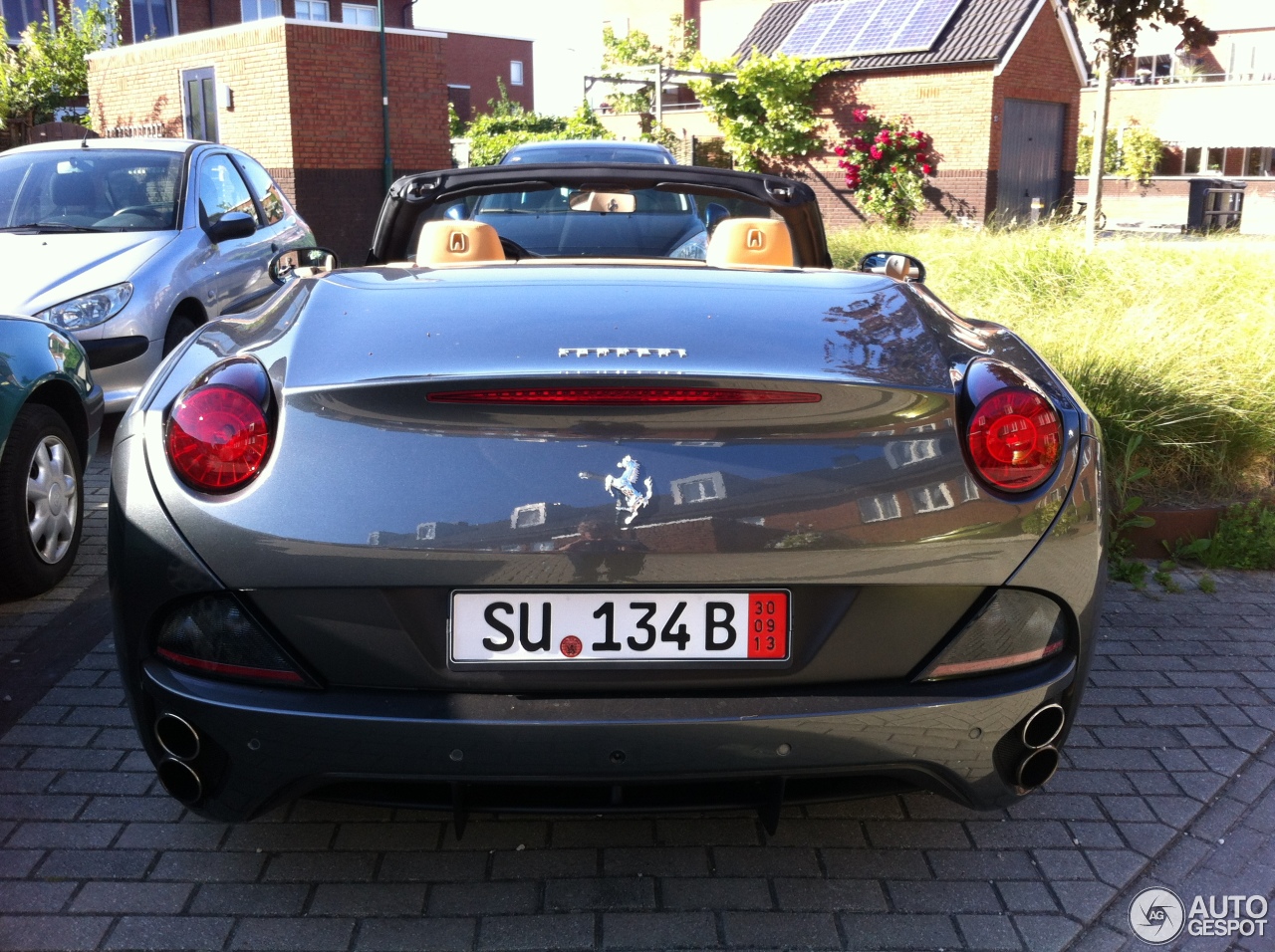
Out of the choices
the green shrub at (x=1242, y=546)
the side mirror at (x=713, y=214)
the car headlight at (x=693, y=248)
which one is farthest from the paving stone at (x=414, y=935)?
the green shrub at (x=1242, y=546)

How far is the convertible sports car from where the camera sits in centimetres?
219

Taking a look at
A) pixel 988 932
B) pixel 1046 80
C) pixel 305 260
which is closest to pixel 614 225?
pixel 305 260

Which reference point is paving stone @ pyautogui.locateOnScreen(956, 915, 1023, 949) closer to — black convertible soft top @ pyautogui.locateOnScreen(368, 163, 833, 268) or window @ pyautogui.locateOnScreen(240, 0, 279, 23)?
black convertible soft top @ pyautogui.locateOnScreen(368, 163, 833, 268)

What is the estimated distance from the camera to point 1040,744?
7.92 feet

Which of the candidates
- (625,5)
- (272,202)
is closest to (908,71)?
(272,202)

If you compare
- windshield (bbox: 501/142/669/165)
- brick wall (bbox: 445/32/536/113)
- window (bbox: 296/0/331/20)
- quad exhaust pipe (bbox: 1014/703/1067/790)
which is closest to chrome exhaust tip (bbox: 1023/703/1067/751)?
quad exhaust pipe (bbox: 1014/703/1067/790)

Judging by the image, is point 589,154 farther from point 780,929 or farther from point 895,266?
point 780,929

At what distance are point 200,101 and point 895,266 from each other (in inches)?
799

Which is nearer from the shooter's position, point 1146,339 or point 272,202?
point 1146,339

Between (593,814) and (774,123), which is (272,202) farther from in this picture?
(774,123)

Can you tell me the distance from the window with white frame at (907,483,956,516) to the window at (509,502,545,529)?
0.66 metres

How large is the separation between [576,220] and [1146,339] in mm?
3059

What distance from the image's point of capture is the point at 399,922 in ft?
8.25

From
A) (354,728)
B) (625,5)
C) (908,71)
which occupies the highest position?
(625,5)
